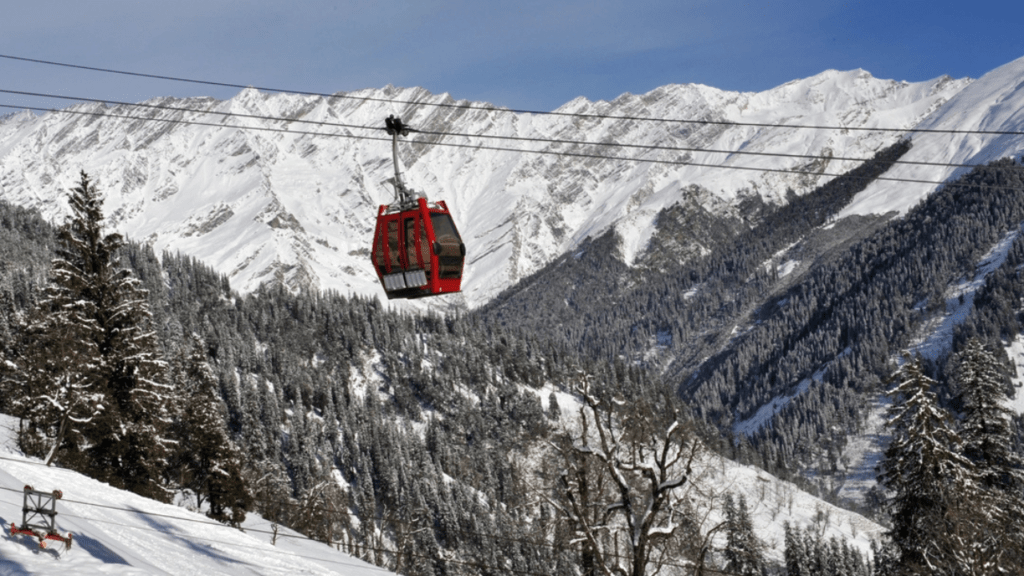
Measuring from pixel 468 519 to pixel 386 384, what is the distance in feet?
267

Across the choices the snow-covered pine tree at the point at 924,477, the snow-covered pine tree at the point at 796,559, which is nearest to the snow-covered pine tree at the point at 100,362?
the snow-covered pine tree at the point at 924,477

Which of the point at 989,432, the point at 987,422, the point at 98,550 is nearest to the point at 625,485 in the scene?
the point at 98,550

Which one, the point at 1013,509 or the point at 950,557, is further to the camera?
the point at 1013,509

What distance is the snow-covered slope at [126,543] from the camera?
59.7ft

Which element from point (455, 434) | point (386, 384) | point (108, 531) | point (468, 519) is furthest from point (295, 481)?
point (108, 531)

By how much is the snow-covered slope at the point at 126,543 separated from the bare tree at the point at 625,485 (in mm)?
8349

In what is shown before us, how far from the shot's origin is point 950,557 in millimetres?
27531

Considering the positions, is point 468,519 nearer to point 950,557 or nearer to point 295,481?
point 295,481

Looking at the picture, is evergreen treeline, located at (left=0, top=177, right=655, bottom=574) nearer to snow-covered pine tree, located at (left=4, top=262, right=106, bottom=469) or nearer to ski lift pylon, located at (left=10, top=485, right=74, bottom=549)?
snow-covered pine tree, located at (left=4, top=262, right=106, bottom=469)

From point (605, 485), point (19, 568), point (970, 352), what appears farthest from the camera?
point (970, 352)

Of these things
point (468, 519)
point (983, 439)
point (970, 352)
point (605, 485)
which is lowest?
point (468, 519)

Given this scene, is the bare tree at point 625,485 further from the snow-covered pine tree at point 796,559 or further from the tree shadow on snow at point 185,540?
the snow-covered pine tree at point 796,559

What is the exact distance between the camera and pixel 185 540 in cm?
2517

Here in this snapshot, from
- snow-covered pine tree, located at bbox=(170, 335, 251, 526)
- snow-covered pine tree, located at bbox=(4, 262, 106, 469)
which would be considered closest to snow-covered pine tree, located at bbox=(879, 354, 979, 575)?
snow-covered pine tree, located at bbox=(4, 262, 106, 469)
